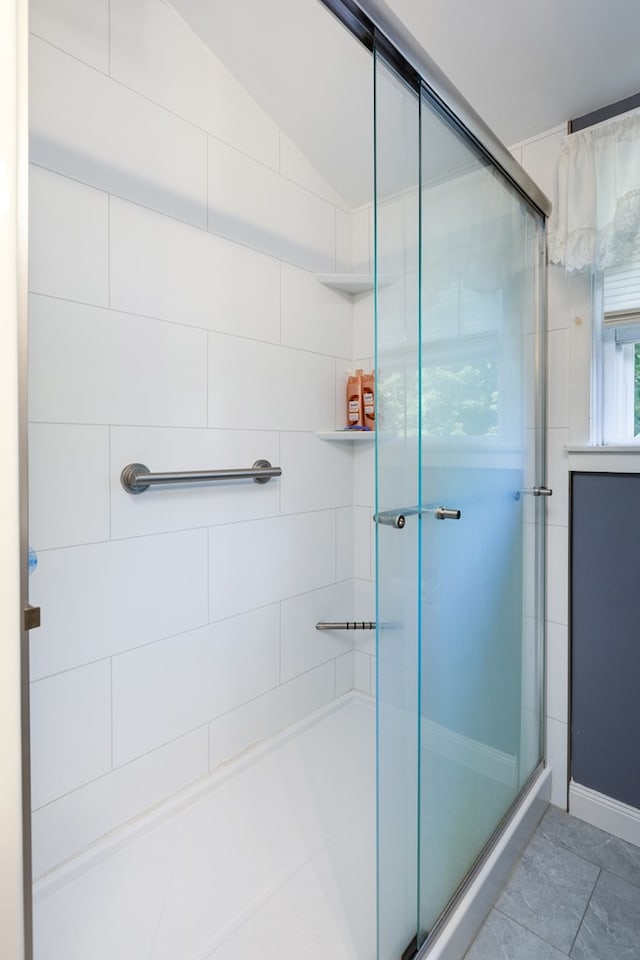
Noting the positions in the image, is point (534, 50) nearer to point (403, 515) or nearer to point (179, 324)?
point (179, 324)

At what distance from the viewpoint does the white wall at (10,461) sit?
18.3 inches

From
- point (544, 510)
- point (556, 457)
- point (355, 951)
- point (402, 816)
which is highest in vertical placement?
point (556, 457)

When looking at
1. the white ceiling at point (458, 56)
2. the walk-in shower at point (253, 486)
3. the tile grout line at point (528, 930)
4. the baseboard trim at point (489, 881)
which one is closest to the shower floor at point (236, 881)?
A: the walk-in shower at point (253, 486)

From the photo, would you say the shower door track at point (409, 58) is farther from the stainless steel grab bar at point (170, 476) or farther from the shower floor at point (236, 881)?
the shower floor at point (236, 881)

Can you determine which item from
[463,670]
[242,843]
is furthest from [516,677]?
[242,843]

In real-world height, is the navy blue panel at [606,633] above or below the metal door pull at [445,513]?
below

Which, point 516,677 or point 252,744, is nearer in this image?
point 516,677

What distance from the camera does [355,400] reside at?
175cm

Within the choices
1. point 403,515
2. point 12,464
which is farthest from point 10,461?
point 403,515

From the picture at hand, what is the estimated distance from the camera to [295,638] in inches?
65.3

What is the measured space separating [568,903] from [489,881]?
0.20 meters

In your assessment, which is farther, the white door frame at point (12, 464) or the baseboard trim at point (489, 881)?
the baseboard trim at point (489, 881)

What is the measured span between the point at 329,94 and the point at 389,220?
86cm

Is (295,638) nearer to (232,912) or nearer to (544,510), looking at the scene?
(232,912)
